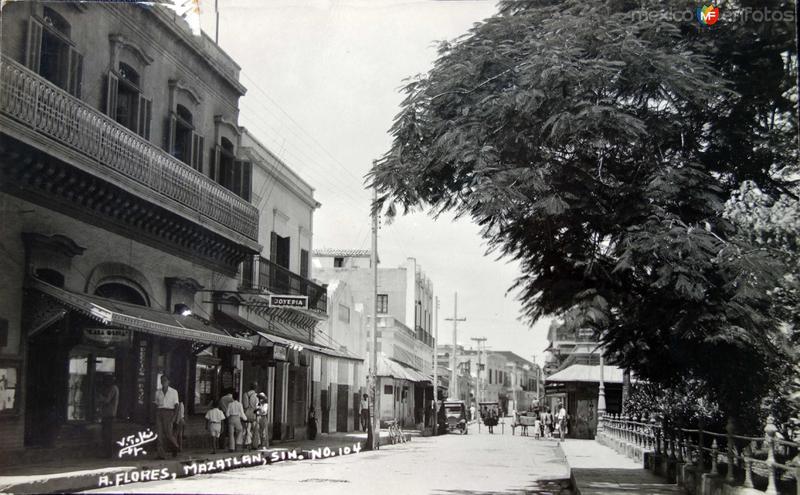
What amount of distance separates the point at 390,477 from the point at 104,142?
26.0 ft

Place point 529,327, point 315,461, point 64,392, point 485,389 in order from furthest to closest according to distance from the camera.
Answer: point 485,389 → point 315,461 → point 64,392 → point 529,327

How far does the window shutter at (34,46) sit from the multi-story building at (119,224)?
0.03 m

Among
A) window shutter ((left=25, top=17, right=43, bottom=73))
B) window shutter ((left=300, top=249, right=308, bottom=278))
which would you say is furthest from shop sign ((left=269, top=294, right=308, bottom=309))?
window shutter ((left=25, top=17, right=43, bottom=73))

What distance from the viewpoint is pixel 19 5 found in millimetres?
13094

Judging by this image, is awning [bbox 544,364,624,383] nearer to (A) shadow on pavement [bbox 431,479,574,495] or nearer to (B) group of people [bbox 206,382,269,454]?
(B) group of people [bbox 206,382,269,454]

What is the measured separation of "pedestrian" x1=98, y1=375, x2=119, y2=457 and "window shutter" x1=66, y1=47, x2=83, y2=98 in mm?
4805

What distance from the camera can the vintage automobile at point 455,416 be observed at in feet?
169

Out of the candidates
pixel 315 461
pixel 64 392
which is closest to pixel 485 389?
pixel 315 461

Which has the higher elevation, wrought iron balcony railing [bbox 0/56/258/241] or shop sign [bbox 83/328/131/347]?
wrought iron balcony railing [bbox 0/56/258/241]

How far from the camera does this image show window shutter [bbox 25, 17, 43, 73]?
44.4 feet

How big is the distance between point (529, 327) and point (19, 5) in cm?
861

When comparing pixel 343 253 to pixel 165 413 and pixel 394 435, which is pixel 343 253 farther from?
pixel 165 413

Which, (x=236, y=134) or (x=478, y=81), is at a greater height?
(x=236, y=134)

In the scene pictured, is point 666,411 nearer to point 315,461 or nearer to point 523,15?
point 523,15
